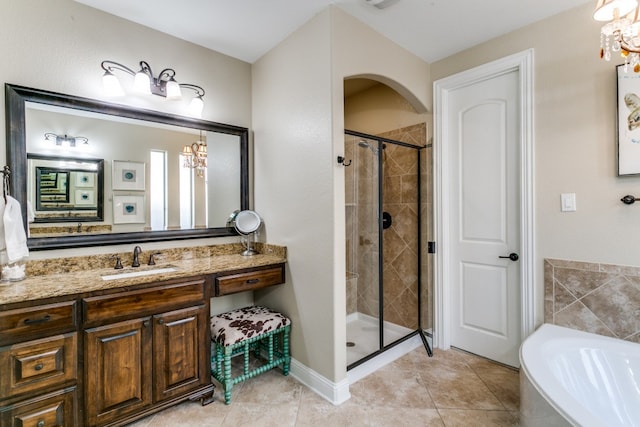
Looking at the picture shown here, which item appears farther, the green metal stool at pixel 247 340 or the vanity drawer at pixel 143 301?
the green metal stool at pixel 247 340

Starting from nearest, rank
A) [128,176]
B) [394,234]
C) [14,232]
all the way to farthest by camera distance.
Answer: [14,232]
[128,176]
[394,234]

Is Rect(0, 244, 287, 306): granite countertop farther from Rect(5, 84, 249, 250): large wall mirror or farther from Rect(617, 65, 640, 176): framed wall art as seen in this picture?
Rect(617, 65, 640, 176): framed wall art

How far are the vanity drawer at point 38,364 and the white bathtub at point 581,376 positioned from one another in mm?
2256

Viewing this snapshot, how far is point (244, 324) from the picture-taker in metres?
2.11

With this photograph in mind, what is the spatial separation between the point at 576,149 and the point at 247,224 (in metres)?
2.43

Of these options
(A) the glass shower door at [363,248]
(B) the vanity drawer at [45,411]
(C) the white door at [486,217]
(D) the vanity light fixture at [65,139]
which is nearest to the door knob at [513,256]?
(C) the white door at [486,217]

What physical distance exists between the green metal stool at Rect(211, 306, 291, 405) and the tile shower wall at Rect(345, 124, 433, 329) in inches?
23.8

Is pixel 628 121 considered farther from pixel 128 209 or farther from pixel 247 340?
pixel 128 209

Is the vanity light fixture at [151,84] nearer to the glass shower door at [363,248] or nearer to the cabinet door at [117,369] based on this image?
the glass shower door at [363,248]

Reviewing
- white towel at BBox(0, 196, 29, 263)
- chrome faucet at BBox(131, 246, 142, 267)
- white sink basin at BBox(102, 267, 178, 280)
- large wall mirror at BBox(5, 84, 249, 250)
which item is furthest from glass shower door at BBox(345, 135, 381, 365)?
white towel at BBox(0, 196, 29, 263)

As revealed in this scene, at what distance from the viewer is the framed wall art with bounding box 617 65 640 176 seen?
174 cm

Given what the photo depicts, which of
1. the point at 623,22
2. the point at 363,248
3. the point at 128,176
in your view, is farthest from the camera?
the point at 363,248

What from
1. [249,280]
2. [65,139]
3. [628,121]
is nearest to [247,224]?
[249,280]

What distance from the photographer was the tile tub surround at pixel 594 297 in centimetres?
179
